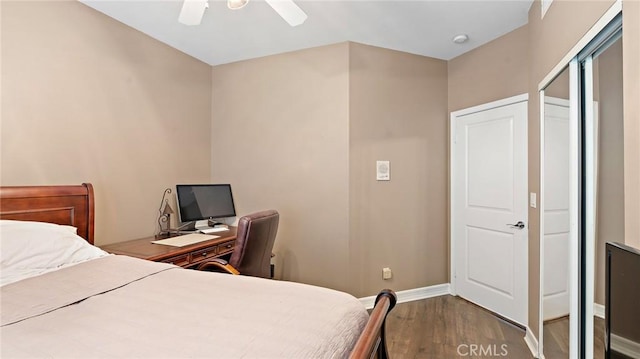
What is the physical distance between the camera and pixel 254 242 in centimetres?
229

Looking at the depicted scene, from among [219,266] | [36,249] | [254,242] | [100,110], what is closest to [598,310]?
[254,242]

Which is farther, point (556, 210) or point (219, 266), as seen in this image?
point (219, 266)

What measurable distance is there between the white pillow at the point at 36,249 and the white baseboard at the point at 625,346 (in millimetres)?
2372

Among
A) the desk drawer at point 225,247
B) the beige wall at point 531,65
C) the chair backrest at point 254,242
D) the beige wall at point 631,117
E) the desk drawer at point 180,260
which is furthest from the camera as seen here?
the desk drawer at point 225,247

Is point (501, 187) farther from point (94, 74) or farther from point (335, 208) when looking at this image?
point (94, 74)

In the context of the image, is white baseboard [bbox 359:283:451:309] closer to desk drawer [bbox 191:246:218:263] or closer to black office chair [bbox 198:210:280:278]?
black office chair [bbox 198:210:280:278]

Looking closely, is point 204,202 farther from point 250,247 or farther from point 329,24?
point 329,24

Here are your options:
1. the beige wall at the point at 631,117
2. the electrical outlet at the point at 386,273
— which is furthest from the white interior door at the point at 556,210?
the electrical outlet at the point at 386,273

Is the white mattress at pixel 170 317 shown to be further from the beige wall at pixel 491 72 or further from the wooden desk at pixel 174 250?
the beige wall at pixel 491 72

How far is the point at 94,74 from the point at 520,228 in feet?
12.5

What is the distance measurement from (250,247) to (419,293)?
2.05 m

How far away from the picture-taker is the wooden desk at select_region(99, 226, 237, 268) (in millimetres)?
2263

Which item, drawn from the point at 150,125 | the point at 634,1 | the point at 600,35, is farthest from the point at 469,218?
the point at 150,125

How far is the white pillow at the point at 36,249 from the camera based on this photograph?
5.06 ft
